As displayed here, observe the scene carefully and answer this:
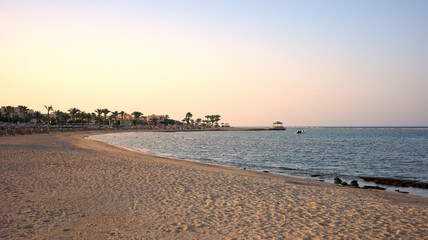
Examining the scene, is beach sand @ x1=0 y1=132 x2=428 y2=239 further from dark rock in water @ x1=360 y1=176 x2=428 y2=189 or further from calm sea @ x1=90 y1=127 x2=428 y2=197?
calm sea @ x1=90 y1=127 x2=428 y2=197

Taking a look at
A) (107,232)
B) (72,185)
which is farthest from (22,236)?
(72,185)

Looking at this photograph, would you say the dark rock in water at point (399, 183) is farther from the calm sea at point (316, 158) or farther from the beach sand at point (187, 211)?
the beach sand at point (187, 211)

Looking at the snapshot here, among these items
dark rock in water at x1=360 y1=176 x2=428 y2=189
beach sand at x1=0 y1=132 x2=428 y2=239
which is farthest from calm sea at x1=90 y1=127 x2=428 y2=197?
beach sand at x1=0 y1=132 x2=428 y2=239

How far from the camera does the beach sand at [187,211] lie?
288 inches

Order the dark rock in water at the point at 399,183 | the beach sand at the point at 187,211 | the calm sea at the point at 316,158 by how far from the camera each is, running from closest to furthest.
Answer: the beach sand at the point at 187,211 < the dark rock in water at the point at 399,183 < the calm sea at the point at 316,158

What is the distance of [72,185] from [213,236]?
849 centimetres

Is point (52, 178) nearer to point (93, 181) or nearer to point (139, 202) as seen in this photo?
point (93, 181)

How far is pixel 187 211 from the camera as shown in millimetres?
9188

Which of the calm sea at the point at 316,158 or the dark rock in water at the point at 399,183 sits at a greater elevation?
the dark rock in water at the point at 399,183

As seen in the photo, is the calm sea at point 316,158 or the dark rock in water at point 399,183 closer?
the dark rock in water at point 399,183

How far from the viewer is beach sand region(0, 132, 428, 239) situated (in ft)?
24.0

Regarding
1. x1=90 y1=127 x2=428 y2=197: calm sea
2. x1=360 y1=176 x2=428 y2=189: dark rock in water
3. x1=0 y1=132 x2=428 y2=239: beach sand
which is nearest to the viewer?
x1=0 y1=132 x2=428 y2=239: beach sand

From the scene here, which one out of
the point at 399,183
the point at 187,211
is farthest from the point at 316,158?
the point at 187,211

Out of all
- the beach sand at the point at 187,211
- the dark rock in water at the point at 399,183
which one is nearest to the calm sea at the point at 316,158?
the dark rock in water at the point at 399,183
